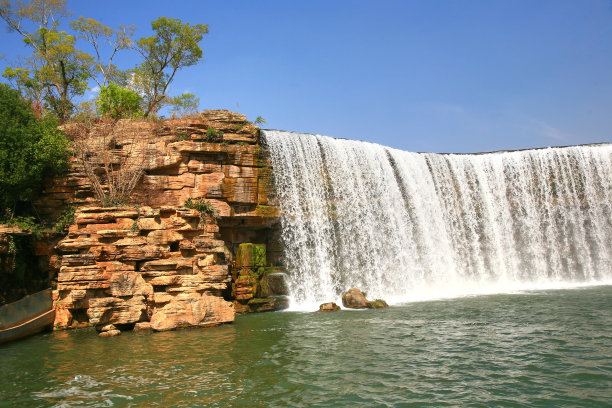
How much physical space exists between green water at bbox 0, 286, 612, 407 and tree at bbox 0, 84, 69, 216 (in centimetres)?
678

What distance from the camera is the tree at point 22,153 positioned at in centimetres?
1633

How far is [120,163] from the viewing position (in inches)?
713

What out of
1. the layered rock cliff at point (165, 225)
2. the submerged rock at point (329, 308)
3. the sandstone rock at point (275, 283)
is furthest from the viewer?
the sandstone rock at point (275, 283)

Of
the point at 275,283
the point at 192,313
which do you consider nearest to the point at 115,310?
the point at 192,313

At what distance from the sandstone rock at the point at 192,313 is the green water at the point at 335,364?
17.5 inches

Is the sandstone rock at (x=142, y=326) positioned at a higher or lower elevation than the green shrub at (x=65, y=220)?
lower

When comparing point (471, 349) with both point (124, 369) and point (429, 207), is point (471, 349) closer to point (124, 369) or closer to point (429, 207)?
point (124, 369)

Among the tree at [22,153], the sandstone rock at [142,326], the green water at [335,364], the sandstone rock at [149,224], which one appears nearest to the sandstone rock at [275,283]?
the green water at [335,364]

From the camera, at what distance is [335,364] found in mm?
8805

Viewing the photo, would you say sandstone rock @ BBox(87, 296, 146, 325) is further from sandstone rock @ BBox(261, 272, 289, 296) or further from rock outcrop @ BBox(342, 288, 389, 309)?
rock outcrop @ BBox(342, 288, 389, 309)

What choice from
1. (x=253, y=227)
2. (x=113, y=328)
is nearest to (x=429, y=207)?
(x=253, y=227)

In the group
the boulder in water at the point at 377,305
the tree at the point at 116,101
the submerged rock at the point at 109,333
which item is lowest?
the submerged rock at the point at 109,333

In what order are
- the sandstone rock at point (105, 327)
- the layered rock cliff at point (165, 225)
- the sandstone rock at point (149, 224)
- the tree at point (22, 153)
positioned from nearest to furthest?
the sandstone rock at point (105, 327) < the layered rock cliff at point (165, 225) < the sandstone rock at point (149, 224) < the tree at point (22, 153)

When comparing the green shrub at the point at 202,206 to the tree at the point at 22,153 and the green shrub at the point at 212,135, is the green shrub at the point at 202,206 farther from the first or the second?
the tree at the point at 22,153
